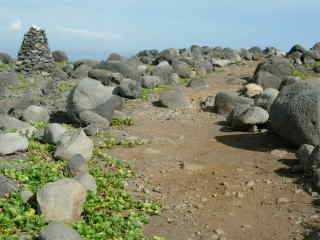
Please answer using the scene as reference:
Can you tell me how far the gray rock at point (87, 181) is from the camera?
9.00 metres

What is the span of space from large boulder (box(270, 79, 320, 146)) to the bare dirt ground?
49 centimetres

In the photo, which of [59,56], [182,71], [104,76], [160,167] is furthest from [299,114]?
[59,56]

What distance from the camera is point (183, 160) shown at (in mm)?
11539

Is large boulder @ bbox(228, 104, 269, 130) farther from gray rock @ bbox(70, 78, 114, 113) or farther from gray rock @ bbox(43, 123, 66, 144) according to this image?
gray rock @ bbox(43, 123, 66, 144)

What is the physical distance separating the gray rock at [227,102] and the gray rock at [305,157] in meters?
6.21

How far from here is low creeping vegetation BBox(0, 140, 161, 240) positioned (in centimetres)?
743

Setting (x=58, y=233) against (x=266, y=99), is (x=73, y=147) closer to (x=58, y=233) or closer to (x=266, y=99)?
(x=58, y=233)

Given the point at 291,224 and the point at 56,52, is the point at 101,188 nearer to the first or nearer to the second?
the point at 291,224

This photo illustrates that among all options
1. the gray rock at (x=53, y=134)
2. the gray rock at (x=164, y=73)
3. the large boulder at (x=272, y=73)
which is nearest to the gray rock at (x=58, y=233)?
the gray rock at (x=53, y=134)

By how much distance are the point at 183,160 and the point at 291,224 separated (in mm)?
4021

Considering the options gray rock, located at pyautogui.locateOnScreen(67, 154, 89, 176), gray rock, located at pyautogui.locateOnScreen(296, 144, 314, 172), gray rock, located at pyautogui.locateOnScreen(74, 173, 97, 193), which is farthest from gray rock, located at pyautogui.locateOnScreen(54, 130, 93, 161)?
gray rock, located at pyautogui.locateOnScreen(296, 144, 314, 172)

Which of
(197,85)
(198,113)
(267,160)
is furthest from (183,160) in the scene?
(197,85)

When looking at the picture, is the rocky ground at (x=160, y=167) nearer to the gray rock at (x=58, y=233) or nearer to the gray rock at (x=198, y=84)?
the gray rock at (x=58, y=233)

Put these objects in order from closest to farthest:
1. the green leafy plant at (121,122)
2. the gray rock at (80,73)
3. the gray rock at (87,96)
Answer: the gray rock at (87,96) < the green leafy plant at (121,122) < the gray rock at (80,73)
